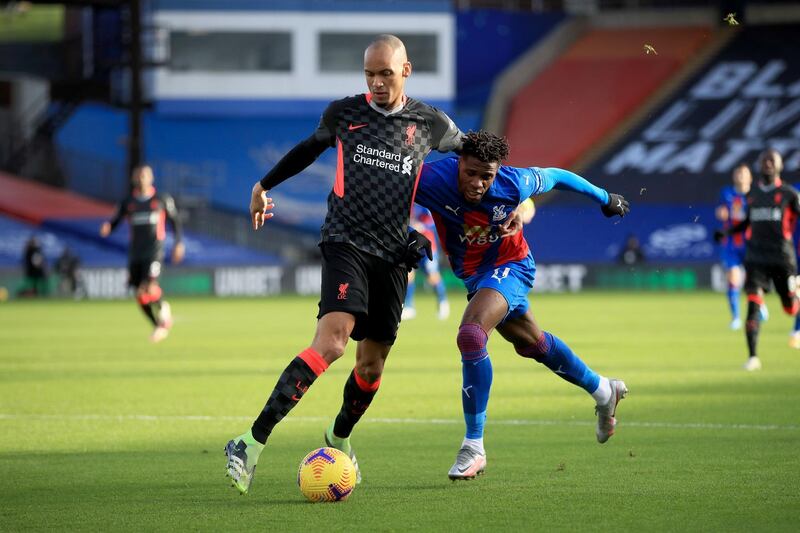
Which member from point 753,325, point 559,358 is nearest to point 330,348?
point 559,358

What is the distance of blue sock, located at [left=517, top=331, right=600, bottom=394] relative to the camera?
8.16 metres

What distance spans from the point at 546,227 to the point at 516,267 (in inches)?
1361

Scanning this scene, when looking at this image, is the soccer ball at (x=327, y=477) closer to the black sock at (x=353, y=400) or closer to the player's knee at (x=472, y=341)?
the black sock at (x=353, y=400)

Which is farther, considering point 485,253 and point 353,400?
point 485,253

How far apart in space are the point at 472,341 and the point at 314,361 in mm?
1027

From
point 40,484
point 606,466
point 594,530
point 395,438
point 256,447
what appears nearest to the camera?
point 594,530

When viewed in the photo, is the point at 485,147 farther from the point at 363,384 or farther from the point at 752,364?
the point at 752,364

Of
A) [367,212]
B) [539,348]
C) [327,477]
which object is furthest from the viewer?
[539,348]

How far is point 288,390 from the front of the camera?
275 inches

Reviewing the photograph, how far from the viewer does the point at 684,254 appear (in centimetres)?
4216

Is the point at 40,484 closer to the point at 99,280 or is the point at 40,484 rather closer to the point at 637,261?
the point at 99,280

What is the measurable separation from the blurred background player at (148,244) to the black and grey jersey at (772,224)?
8.20 m

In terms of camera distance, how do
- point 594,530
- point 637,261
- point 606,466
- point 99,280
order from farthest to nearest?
point 637,261, point 99,280, point 606,466, point 594,530

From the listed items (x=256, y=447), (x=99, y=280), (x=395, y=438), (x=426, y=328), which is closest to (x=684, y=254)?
(x=99, y=280)
